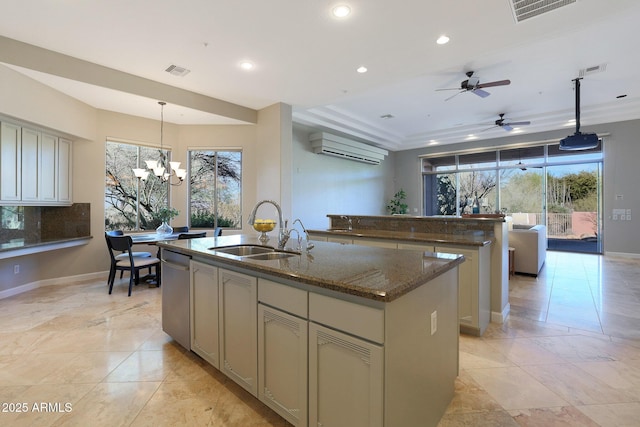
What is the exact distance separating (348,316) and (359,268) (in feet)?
1.14

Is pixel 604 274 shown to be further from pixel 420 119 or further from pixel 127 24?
pixel 127 24

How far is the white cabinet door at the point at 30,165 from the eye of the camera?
4.18 metres

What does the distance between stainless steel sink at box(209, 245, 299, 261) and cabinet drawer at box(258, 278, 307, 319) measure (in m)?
0.48

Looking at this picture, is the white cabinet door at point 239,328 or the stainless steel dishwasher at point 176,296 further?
the stainless steel dishwasher at point 176,296

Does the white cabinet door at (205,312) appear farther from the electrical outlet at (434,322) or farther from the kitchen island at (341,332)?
the electrical outlet at (434,322)

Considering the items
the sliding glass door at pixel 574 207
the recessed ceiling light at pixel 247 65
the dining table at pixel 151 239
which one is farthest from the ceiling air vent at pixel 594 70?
the dining table at pixel 151 239

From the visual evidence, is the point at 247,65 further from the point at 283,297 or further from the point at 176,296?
the point at 283,297

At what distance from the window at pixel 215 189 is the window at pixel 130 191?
1.81 ft

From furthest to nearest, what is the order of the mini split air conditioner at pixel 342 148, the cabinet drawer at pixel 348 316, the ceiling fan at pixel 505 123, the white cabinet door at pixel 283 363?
the mini split air conditioner at pixel 342 148, the ceiling fan at pixel 505 123, the white cabinet door at pixel 283 363, the cabinet drawer at pixel 348 316

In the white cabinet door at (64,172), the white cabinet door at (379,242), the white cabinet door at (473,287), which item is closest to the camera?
the white cabinet door at (473,287)

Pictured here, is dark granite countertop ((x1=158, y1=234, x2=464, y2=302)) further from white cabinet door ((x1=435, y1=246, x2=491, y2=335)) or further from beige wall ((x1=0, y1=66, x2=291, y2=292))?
beige wall ((x1=0, y1=66, x2=291, y2=292))

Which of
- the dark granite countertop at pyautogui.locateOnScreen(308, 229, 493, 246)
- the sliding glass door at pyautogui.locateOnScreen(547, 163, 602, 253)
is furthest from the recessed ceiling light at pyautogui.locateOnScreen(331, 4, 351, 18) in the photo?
the sliding glass door at pyautogui.locateOnScreen(547, 163, 602, 253)

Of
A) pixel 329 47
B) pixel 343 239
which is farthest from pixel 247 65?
pixel 343 239

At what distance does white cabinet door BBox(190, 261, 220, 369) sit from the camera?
207 cm
